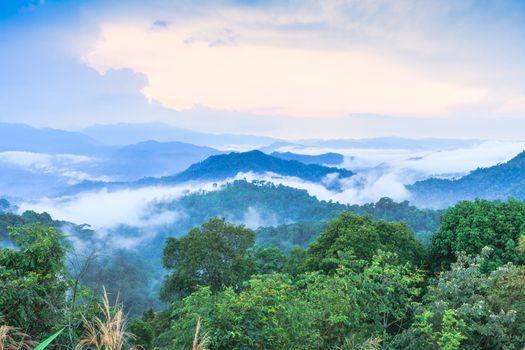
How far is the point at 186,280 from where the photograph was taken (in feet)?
67.3

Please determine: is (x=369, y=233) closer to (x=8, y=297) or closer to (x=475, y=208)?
(x=475, y=208)

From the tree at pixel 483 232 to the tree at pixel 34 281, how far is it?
12.9m

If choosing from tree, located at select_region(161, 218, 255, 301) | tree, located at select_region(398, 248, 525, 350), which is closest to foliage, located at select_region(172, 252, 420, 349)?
tree, located at select_region(398, 248, 525, 350)

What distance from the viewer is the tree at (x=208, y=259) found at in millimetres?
20734

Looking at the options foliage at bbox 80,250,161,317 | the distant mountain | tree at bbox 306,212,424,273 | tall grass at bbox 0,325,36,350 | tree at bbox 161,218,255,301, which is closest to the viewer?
tall grass at bbox 0,325,36,350

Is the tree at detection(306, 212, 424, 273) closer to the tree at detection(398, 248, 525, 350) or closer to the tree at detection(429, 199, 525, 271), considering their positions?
the tree at detection(429, 199, 525, 271)

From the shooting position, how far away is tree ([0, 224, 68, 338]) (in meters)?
7.59

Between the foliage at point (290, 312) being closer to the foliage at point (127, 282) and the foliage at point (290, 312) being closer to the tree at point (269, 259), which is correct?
the tree at point (269, 259)

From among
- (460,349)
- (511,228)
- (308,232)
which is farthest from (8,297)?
(308,232)

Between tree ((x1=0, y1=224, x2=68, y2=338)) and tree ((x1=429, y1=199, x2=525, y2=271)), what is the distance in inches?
507

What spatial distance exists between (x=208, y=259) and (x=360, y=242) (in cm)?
718

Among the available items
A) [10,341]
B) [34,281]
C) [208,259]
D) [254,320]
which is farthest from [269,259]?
[10,341]

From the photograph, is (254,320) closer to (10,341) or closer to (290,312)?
(290,312)

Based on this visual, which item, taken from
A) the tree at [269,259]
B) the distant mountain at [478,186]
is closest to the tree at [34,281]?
the tree at [269,259]
